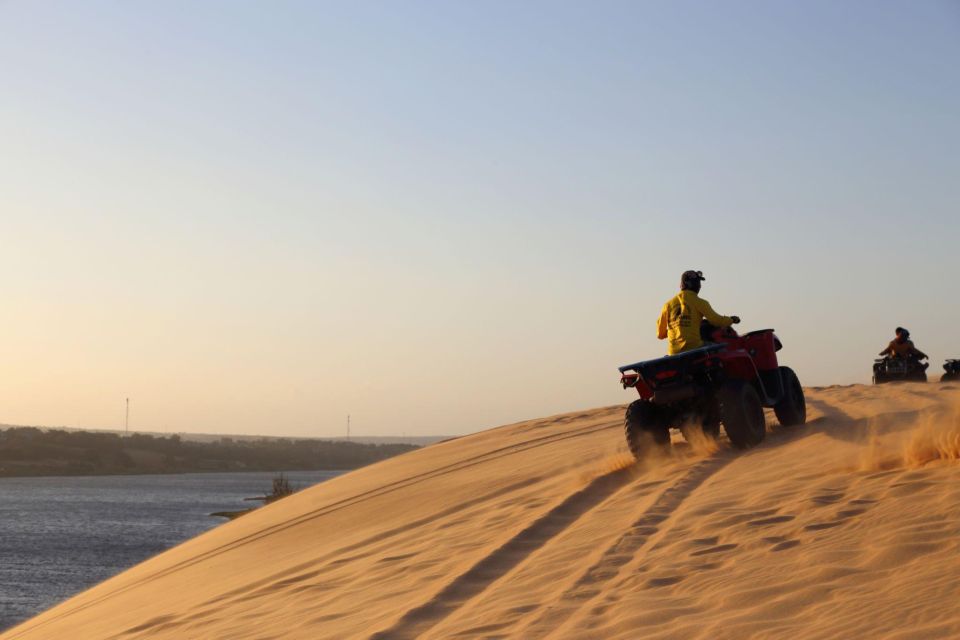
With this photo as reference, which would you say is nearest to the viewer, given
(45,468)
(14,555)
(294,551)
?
(294,551)

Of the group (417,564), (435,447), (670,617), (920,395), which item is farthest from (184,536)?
(670,617)

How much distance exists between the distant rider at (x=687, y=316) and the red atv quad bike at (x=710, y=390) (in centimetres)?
21

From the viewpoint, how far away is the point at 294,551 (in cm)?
955

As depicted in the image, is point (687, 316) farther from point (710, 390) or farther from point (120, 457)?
point (120, 457)

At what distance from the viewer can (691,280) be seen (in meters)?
9.99

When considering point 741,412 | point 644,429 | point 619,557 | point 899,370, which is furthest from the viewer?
point 899,370

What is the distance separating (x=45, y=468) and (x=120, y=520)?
47.2m

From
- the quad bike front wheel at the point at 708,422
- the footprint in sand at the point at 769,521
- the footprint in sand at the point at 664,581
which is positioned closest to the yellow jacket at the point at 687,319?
the quad bike front wheel at the point at 708,422

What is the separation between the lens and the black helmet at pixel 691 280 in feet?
32.7

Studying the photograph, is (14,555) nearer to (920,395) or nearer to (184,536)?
(184,536)

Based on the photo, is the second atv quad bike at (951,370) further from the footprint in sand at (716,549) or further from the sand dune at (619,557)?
the footprint in sand at (716,549)

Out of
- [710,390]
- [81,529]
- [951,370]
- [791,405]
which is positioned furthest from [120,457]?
[710,390]

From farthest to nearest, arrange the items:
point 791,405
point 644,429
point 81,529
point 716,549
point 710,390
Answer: point 81,529 → point 791,405 → point 644,429 → point 710,390 → point 716,549

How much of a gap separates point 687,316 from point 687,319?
0.03m
